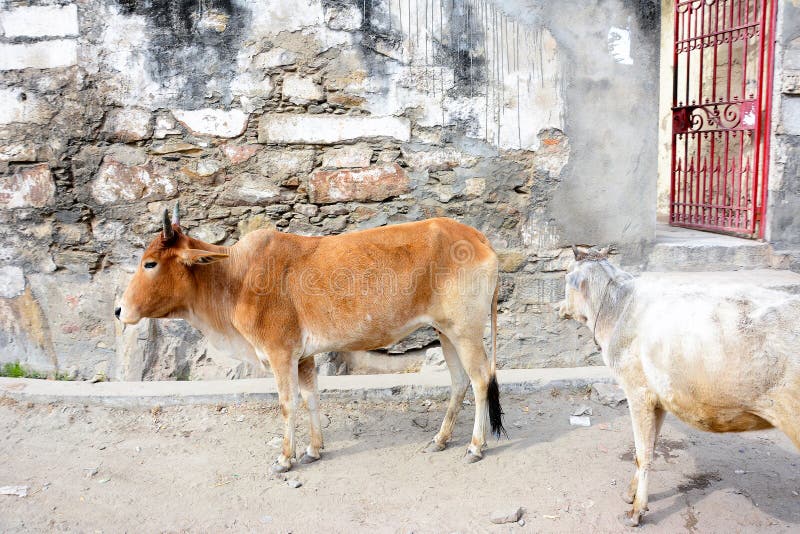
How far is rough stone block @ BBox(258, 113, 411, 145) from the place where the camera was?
17.4 feet

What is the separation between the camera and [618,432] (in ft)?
14.5

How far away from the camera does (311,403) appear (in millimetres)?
4273

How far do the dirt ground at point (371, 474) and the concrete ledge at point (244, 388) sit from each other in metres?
0.08

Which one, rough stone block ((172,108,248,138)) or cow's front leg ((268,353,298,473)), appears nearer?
cow's front leg ((268,353,298,473))

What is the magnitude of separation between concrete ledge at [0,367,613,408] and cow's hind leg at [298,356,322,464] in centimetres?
66

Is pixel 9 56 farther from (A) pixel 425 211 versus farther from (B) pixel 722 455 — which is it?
(B) pixel 722 455

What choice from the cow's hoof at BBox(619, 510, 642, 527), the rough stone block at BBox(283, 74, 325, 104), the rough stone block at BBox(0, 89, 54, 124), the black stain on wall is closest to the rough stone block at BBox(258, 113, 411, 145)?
the rough stone block at BBox(283, 74, 325, 104)

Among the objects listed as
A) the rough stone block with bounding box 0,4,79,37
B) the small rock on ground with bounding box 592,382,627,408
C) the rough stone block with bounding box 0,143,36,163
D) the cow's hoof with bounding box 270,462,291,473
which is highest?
the rough stone block with bounding box 0,4,79,37

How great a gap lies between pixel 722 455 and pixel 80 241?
195 inches

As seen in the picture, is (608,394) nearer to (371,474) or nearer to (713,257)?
(713,257)

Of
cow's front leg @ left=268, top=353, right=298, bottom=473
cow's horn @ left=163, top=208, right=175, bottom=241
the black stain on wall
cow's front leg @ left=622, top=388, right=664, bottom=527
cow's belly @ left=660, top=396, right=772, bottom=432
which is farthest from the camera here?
the black stain on wall

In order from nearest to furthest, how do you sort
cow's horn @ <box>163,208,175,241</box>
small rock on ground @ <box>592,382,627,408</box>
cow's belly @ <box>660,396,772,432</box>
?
cow's belly @ <box>660,396,772,432</box> < cow's horn @ <box>163,208,175,241</box> < small rock on ground @ <box>592,382,627,408</box>

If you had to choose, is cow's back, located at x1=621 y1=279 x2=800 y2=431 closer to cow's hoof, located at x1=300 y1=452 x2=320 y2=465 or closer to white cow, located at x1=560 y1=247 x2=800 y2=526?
white cow, located at x1=560 y1=247 x2=800 y2=526

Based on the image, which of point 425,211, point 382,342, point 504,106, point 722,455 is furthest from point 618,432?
point 504,106
